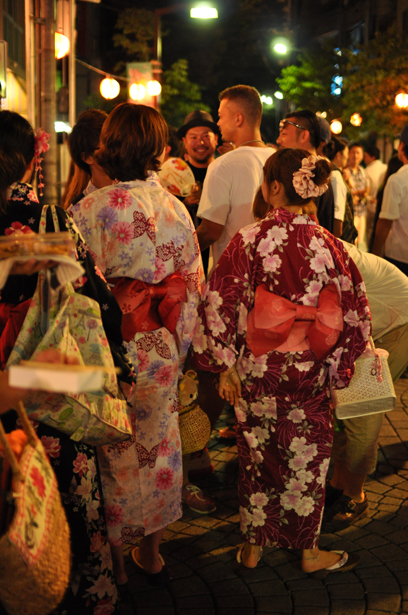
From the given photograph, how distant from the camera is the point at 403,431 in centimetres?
525

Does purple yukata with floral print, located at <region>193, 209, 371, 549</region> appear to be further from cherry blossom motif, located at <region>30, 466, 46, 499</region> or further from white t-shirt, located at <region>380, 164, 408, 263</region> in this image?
white t-shirt, located at <region>380, 164, 408, 263</region>

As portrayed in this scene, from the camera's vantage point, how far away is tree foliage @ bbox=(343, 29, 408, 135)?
809 inches

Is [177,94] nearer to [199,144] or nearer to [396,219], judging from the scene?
[396,219]

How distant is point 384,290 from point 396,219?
9.18ft

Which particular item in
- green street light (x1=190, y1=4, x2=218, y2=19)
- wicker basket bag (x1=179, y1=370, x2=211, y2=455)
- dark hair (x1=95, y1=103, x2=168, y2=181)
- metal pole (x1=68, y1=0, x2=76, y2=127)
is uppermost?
green street light (x1=190, y1=4, x2=218, y2=19)

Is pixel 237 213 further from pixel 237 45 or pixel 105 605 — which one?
pixel 237 45

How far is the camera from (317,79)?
26.8 metres

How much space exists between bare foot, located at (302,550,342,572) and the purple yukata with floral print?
88 mm

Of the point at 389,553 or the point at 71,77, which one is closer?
the point at 389,553

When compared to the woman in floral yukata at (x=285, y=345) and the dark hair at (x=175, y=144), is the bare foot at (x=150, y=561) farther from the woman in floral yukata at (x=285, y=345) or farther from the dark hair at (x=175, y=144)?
the dark hair at (x=175, y=144)

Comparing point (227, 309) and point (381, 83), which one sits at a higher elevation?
point (381, 83)

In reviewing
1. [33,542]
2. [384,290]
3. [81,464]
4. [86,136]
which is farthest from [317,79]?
[33,542]

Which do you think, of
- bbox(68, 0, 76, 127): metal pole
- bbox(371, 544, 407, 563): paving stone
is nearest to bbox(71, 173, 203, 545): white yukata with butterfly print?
bbox(371, 544, 407, 563): paving stone

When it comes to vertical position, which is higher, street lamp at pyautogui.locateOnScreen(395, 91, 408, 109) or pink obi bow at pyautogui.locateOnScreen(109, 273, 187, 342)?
street lamp at pyautogui.locateOnScreen(395, 91, 408, 109)
